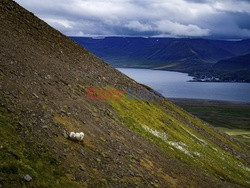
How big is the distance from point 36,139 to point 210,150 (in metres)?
40.8

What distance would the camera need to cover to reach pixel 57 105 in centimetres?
2962

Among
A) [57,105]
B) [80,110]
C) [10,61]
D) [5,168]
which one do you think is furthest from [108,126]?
[5,168]

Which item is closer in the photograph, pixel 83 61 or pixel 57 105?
pixel 57 105

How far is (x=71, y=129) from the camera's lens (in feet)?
86.6

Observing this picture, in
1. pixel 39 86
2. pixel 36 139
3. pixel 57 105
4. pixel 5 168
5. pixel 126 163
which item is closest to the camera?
pixel 5 168

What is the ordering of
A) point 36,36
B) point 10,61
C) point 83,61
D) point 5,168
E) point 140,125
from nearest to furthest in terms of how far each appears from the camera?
point 5,168 < point 10,61 < point 140,125 < point 36,36 < point 83,61

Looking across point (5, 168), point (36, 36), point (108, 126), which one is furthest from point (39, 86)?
point (36, 36)

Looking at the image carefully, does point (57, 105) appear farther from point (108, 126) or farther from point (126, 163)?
point (126, 163)

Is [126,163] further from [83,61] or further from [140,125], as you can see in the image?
[83,61]

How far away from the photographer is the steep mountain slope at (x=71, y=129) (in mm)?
20391

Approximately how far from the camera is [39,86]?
106ft

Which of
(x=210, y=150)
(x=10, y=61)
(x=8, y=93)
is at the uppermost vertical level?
(x=10, y=61)

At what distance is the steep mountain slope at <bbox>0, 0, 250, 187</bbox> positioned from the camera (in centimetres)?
2039

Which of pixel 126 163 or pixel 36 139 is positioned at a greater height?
pixel 36 139
